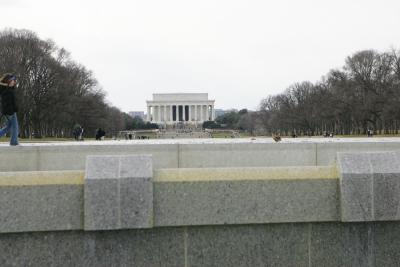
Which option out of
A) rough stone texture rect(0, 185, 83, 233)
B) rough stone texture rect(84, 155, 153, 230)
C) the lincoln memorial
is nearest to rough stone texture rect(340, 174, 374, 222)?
rough stone texture rect(84, 155, 153, 230)

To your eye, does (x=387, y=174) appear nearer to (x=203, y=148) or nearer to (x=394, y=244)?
(x=394, y=244)

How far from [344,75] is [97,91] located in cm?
4402

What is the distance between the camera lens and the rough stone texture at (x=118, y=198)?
5.23 m

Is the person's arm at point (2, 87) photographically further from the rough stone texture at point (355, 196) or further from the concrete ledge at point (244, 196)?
the rough stone texture at point (355, 196)

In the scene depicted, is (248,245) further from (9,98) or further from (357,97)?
(357,97)

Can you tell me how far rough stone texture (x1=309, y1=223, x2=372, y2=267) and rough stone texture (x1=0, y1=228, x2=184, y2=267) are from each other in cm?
143

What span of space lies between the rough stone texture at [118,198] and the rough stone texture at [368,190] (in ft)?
6.55

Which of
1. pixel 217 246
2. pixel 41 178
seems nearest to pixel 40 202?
pixel 41 178

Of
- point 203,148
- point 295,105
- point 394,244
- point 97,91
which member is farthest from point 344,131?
point 394,244

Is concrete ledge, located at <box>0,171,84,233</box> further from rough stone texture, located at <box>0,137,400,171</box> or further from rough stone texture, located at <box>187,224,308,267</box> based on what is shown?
rough stone texture, located at <box>0,137,400,171</box>

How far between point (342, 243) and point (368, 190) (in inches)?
25.4

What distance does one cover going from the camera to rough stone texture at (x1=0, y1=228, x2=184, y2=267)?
17.5ft

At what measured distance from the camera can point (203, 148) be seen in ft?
42.0

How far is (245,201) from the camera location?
5477mm
